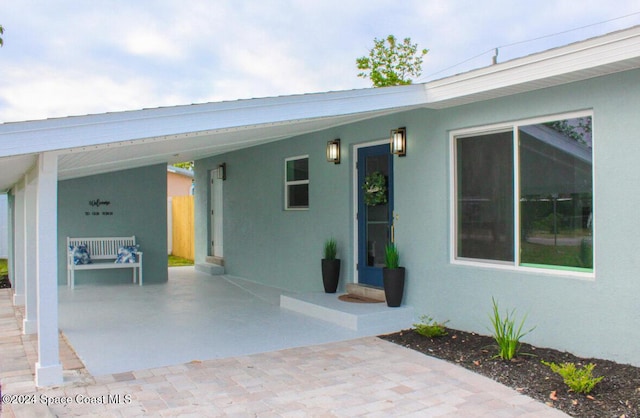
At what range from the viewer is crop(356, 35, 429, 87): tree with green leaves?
2020cm

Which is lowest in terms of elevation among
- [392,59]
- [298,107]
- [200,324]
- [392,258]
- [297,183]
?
[200,324]

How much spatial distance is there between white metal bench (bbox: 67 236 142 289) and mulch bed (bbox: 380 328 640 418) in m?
5.78

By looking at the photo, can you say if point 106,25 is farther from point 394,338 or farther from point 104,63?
point 394,338

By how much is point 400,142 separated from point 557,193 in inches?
79.1

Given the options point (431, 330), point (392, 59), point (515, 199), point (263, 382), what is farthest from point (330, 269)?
point (392, 59)

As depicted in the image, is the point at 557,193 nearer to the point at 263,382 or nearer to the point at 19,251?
the point at 263,382

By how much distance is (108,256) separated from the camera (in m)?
9.70

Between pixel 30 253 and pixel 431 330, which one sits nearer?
pixel 431 330

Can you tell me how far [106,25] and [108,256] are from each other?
613 cm

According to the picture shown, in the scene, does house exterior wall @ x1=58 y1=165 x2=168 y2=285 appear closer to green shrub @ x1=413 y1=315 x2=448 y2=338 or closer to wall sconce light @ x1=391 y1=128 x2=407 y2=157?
wall sconce light @ x1=391 y1=128 x2=407 y2=157

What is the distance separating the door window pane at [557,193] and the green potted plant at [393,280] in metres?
1.48

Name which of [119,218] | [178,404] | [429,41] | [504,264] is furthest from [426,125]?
[429,41]

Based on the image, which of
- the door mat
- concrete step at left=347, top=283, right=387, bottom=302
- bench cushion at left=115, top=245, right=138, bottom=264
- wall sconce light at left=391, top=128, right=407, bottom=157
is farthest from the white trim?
bench cushion at left=115, top=245, right=138, bottom=264

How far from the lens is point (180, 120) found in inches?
159
